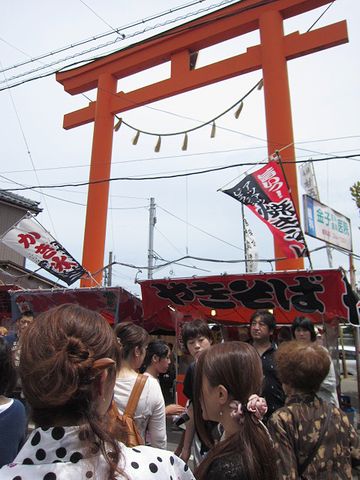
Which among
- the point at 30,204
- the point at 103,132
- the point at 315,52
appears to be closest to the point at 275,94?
the point at 315,52

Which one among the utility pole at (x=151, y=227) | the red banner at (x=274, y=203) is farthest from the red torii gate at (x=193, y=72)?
the utility pole at (x=151, y=227)

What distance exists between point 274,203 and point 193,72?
5.07 meters

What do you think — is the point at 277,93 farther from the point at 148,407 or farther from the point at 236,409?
the point at 236,409

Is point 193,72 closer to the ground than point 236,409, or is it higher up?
higher up

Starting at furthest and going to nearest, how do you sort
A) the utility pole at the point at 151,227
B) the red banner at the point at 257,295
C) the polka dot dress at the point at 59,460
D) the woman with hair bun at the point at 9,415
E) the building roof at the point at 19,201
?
the utility pole at the point at 151,227, the building roof at the point at 19,201, the red banner at the point at 257,295, the woman with hair bun at the point at 9,415, the polka dot dress at the point at 59,460

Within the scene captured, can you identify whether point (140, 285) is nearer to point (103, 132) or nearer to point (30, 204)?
point (103, 132)

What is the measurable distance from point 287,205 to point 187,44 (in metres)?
5.82

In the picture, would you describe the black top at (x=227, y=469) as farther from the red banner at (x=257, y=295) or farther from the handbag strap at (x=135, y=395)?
the red banner at (x=257, y=295)

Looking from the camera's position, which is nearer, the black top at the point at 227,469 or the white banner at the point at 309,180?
the black top at the point at 227,469

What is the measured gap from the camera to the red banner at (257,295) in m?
6.21

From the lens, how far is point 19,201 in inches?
697

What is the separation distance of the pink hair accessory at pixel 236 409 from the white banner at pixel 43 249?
6.80 m

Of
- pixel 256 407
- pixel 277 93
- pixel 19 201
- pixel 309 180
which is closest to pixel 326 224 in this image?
pixel 309 180

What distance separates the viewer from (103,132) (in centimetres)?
1066
